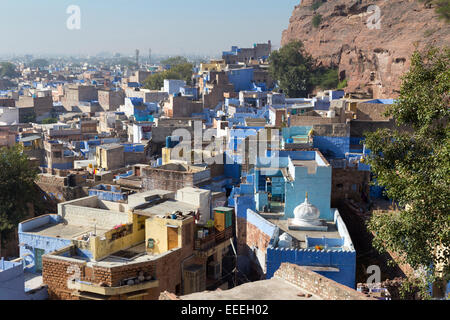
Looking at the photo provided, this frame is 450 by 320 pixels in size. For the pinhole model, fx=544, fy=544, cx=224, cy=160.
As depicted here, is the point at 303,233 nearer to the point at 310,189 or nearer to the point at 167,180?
the point at 310,189

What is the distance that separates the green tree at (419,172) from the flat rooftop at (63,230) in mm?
7343

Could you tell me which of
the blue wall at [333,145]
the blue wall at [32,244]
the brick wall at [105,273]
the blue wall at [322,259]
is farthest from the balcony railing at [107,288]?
the blue wall at [333,145]

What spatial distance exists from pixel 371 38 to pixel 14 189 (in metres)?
25.5

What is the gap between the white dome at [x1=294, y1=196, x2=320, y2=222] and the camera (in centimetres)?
1312

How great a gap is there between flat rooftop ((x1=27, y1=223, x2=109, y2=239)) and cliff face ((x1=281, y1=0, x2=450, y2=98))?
17.2m

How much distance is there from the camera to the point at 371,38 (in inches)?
1393

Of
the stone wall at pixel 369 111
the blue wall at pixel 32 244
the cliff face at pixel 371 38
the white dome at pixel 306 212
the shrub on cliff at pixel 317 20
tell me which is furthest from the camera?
the shrub on cliff at pixel 317 20

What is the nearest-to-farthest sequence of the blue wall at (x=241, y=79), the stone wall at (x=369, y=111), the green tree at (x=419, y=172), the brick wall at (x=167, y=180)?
the green tree at (x=419, y=172) < the brick wall at (x=167, y=180) < the stone wall at (x=369, y=111) < the blue wall at (x=241, y=79)

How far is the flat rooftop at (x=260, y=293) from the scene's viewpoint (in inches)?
281

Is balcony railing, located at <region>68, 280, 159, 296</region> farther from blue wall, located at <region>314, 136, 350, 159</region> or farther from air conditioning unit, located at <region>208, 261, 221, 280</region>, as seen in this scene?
blue wall, located at <region>314, 136, 350, 159</region>

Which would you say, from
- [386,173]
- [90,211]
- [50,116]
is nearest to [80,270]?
[90,211]

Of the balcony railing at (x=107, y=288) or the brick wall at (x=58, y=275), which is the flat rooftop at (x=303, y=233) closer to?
the balcony railing at (x=107, y=288)

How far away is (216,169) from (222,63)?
107ft

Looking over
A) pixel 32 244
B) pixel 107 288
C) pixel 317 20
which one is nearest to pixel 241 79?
pixel 317 20
